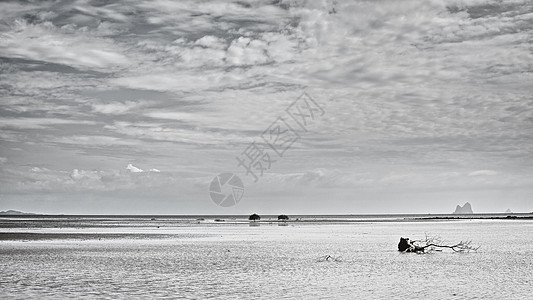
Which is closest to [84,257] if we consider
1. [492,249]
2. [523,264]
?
[523,264]

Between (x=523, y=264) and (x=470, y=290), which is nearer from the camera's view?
(x=470, y=290)

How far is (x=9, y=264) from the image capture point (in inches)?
1660

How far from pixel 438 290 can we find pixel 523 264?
55.6 ft

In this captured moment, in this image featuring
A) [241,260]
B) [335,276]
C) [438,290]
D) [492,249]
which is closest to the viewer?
[438,290]

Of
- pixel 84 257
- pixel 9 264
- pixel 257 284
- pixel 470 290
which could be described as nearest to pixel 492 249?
pixel 470 290

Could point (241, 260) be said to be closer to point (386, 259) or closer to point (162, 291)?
point (386, 259)

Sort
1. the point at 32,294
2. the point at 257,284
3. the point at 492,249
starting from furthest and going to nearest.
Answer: the point at 492,249 < the point at 257,284 < the point at 32,294

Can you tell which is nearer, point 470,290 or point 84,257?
point 470,290

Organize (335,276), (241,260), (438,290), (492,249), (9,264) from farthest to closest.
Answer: (492,249)
(241,260)
(9,264)
(335,276)
(438,290)

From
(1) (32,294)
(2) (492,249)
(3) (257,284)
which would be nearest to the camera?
(1) (32,294)

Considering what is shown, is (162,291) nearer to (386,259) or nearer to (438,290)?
(438,290)

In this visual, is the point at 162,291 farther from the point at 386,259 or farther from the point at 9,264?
the point at 386,259

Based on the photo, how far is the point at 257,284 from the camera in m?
31.9

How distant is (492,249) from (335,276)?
29364 millimetres
